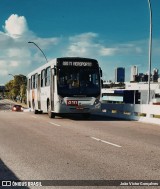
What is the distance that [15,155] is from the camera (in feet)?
30.5

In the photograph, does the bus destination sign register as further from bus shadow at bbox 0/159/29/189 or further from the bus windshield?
bus shadow at bbox 0/159/29/189

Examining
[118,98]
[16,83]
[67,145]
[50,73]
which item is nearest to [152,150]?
[67,145]

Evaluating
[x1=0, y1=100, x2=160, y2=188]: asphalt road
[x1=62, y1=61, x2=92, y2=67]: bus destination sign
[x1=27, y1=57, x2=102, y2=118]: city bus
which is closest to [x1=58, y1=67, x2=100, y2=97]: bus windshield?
[x1=27, y1=57, x2=102, y2=118]: city bus

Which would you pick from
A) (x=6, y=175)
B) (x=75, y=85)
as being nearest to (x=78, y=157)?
(x=6, y=175)

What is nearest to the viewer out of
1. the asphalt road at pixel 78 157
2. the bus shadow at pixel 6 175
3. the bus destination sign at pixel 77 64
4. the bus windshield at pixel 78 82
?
the bus shadow at pixel 6 175

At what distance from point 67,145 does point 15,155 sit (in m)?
2.21

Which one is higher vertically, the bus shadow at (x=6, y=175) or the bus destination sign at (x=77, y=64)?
the bus destination sign at (x=77, y=64)

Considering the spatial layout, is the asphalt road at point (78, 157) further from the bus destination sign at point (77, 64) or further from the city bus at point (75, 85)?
the bus destination sign at point (77, 64)

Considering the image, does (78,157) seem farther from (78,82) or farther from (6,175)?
(78,82)

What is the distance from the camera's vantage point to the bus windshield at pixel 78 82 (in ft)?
71.7

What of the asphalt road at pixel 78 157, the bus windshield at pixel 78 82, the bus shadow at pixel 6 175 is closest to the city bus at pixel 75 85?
the bus windshield at pixel 78 82

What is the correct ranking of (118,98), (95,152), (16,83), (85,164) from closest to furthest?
(85,164) < (95,152) < (118,98) < (16,83)

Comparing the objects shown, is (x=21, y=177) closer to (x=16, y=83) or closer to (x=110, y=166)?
(x=110, y=166)

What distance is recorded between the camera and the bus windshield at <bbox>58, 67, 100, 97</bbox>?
21.8m
